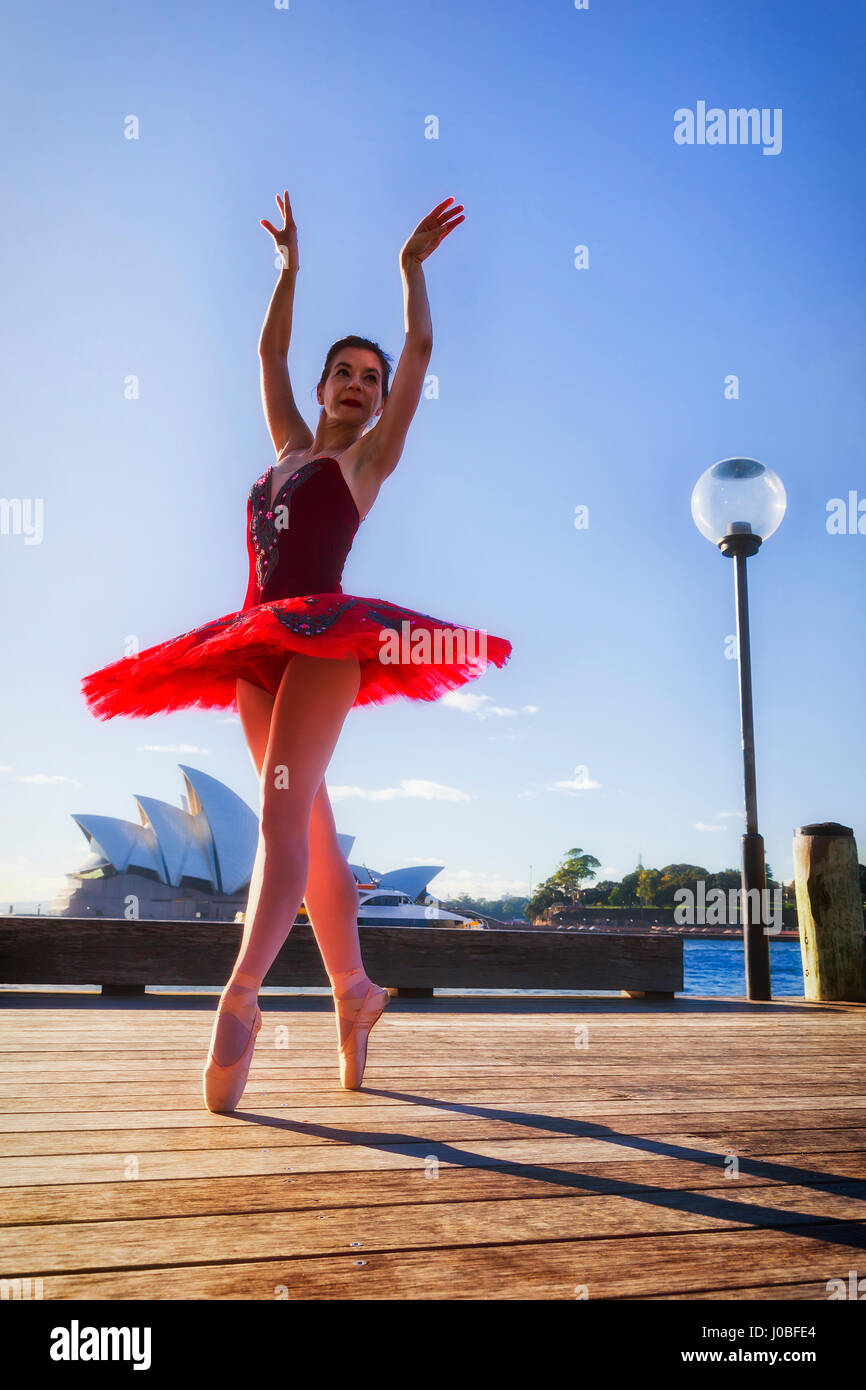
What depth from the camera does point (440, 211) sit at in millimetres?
2236

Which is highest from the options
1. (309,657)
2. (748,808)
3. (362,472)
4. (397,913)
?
(362,472)

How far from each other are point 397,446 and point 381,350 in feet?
Result: 1.43

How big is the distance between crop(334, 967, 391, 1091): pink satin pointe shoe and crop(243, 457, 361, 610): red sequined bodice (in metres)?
0.92

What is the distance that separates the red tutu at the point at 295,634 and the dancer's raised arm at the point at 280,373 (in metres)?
0.21

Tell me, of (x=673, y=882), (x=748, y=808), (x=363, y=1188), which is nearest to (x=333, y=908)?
(x=363, y=1188)

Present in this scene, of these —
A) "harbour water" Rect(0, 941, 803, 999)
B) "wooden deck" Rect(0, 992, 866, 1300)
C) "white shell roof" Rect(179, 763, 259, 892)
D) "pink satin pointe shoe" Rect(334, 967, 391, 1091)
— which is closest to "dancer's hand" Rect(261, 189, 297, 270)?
"pink satin pointe shoe" Rect(334, 967, 391, 1091)

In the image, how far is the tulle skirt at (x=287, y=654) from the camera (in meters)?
1.78

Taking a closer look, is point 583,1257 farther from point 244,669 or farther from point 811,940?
point 811,940

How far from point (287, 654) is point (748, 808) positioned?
12.1ft

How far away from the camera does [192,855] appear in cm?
3484

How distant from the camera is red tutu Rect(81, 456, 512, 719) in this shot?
1.79 meters

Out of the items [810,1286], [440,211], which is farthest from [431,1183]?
[440,211]

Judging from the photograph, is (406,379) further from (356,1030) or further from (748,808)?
(748,808)

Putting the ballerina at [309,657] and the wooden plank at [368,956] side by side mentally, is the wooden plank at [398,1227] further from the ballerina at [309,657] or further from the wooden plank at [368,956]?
the wooden plank at [368,956]
